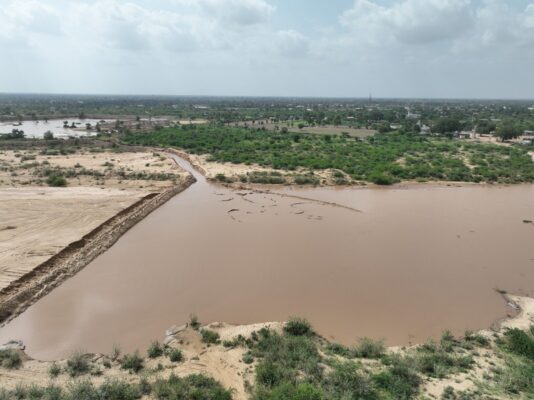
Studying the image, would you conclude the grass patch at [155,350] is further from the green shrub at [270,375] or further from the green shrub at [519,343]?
the green shrub at [519,343]

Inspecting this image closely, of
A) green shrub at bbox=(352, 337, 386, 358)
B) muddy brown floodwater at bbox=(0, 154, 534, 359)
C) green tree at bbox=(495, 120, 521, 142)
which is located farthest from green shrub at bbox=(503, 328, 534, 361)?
green tree at bbox=(495, 120, 521, 142)

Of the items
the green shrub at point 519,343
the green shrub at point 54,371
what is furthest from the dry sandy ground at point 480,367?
the green shrub at point 54,371

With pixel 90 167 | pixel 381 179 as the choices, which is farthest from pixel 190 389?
pixel 90 167

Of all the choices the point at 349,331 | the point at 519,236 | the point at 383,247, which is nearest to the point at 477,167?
the point at 519,236

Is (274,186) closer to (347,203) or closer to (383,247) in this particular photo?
(347,203)

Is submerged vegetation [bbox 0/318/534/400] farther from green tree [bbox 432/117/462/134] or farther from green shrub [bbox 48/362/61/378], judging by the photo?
green tree [bbox 432/117/462/134]
